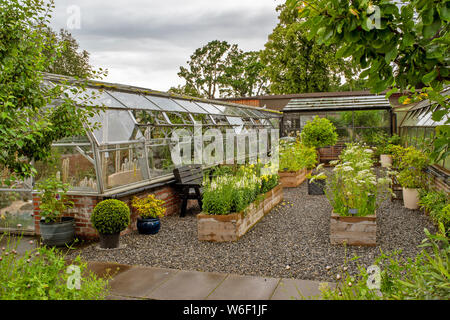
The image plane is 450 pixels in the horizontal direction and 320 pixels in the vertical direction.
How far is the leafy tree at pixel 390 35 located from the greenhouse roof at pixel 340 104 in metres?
16.3

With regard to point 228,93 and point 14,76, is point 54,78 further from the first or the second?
point 228,93

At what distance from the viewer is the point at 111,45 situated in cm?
466

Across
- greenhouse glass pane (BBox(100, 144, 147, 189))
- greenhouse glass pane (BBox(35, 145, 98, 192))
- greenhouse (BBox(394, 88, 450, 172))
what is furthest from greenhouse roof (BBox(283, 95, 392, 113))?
greenhouse glass pane (BBox(35, 145, 98, 192))

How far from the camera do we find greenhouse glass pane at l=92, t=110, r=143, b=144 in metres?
6.24

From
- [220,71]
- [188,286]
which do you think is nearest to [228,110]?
[188,286]

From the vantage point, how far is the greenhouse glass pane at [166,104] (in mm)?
8567

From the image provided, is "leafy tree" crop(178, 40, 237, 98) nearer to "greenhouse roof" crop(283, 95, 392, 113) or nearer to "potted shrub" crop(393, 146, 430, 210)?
"greenhouse roof" crop(283, 95, 392, 113)

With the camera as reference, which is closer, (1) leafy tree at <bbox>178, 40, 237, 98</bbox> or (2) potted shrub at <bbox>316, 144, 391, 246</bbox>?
(2) potted shrub at <bbox>316, 144, 391, 246</bbox>

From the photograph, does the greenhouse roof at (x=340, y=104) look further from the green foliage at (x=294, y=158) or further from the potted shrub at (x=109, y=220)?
the potted shrub at (x=109, y=220)

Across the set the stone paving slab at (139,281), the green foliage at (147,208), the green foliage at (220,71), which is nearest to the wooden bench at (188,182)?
the green foliage at (147,208)

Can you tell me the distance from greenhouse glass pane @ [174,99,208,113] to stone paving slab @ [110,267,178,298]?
583cm

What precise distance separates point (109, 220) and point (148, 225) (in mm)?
979

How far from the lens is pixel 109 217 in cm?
537

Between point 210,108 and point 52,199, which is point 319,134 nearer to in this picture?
point 210,108
